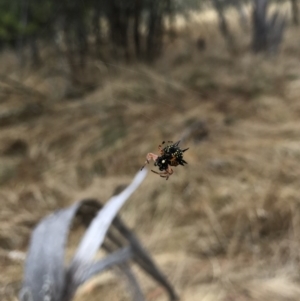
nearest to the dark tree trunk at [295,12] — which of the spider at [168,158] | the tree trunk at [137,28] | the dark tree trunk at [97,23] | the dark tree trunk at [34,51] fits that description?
the tree trunk at [137,28]

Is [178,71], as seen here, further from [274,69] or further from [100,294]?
[100,294]

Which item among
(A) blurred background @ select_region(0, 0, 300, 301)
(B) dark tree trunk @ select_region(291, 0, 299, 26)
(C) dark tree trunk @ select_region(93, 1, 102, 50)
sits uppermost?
(C) dark tree trunk @ select_region(93, 1, 102, 50)

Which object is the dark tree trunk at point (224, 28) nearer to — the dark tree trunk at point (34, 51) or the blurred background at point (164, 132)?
the blurred background at point (164, 132)

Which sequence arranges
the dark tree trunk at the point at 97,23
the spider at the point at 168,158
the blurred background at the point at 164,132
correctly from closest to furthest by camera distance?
the spider at the point at 168,158 < the blurred background at the point at 164,132 < the dark tree trunk at the point at 97,23

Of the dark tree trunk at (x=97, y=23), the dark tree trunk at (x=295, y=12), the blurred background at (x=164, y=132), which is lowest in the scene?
the blurred background at (x=164, y=132)

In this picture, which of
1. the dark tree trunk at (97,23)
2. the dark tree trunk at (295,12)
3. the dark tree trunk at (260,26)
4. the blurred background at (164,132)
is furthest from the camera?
the dark tree trunk at (295,12)

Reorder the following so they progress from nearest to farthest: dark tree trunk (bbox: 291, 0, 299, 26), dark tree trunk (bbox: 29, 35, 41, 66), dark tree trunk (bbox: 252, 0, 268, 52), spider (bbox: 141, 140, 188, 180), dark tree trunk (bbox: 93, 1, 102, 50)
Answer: spider (bbox: 141, 140, 188, 180) < dark tree trunk (bbox: 93, 1, 102, 50) < dark tree trunk (bbox: 29, 35, 41, 66) < dark tree trunk (bbox: 252, 0, 268, 52) < dark tree trunk (bbox: 291, 0, 299, 26)

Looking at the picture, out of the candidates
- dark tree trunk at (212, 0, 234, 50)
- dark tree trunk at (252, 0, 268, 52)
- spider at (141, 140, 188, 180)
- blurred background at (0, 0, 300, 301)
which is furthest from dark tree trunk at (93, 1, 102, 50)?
spider at (141, 140, 188, 180)

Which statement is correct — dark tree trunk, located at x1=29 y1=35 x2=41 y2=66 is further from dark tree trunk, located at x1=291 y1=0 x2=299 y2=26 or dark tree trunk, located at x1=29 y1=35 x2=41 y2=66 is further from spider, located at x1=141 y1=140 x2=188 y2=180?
dark tree trunk, located at x1=291 y1=0 x2=299 y2=26
